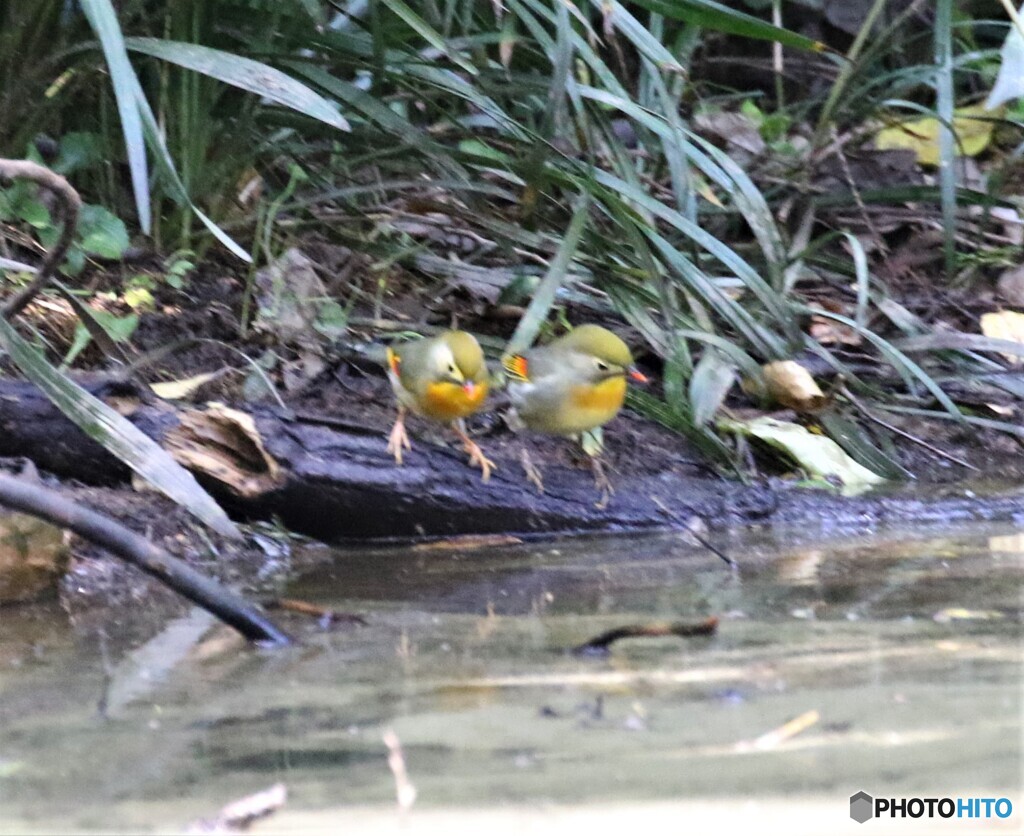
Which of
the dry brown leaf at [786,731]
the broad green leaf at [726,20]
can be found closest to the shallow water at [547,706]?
the dry brown leaf at [786,731]

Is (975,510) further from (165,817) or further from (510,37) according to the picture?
(165,817)

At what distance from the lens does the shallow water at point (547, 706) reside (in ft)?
5.16

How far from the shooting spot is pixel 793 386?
13.9 feet

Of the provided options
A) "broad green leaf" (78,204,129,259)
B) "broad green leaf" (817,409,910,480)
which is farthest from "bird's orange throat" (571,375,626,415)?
"broad green leaf" (78,204,129,259)

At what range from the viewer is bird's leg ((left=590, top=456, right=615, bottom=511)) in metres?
3.69

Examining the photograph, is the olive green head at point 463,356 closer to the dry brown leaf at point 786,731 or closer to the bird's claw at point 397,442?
the bird's claw at point 397,442

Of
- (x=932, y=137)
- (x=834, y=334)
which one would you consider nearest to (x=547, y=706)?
(x=834, y=334)

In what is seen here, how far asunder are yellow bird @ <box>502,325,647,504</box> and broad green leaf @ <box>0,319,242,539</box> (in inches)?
41.5

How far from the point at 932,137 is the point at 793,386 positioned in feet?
9.60

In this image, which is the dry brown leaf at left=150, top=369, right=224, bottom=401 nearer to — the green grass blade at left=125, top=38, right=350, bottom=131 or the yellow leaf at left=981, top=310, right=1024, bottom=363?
the green grass blade at left=125, top=38, right=350, bottom=131

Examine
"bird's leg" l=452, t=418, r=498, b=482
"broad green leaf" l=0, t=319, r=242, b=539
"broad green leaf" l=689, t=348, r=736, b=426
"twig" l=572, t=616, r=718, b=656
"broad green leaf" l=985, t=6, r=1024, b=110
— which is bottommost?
"broad green leaf" l=689, t=348, r=736, b=426

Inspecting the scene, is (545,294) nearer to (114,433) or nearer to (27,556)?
(114,433)

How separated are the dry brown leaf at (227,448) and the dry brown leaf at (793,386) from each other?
1691 millimetres

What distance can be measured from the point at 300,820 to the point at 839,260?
436 cm
